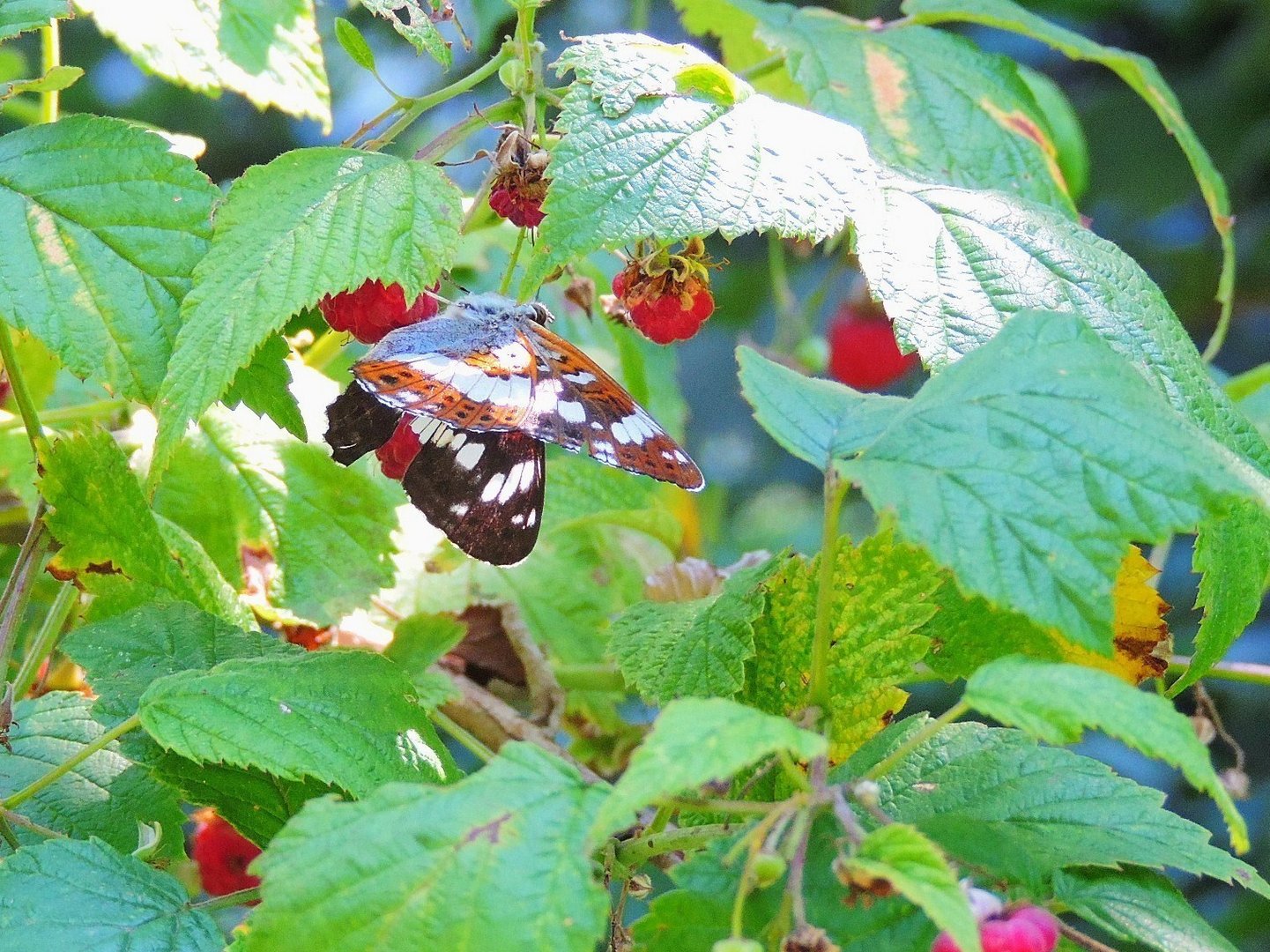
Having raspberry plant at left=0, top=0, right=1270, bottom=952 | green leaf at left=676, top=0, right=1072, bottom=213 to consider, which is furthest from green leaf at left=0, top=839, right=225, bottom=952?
green leaf at left=676, top=0, right=1072, bottom=213

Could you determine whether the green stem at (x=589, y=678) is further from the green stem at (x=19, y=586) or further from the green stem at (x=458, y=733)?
the green stem at (x=19, y=586)

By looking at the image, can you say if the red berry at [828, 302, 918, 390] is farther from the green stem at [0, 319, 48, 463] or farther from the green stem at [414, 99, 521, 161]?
the green stem at [0, 319, 48, 463]

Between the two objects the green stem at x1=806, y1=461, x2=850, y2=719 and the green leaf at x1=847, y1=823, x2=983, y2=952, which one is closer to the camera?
the green leaf at x1=847, y1=823, x2=983, y2=952

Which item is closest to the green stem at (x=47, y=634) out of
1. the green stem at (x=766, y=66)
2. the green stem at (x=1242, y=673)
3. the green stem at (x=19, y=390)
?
the green stem at (x=19, y=390)

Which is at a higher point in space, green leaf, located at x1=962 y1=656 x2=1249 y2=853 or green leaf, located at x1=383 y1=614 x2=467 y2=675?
green leaf, located at x1=962 y1=656 x2=1249 y2=853

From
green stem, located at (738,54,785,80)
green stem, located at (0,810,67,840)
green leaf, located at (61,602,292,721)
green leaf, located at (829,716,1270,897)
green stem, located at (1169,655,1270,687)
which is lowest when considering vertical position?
green stem, located at (1169,655,1270,687)

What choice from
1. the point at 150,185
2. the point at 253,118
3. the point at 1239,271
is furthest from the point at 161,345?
the point at 253,118

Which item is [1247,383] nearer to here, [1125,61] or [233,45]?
[1125,61]

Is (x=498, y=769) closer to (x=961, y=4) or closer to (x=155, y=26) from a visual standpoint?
(x=155, y=26)
